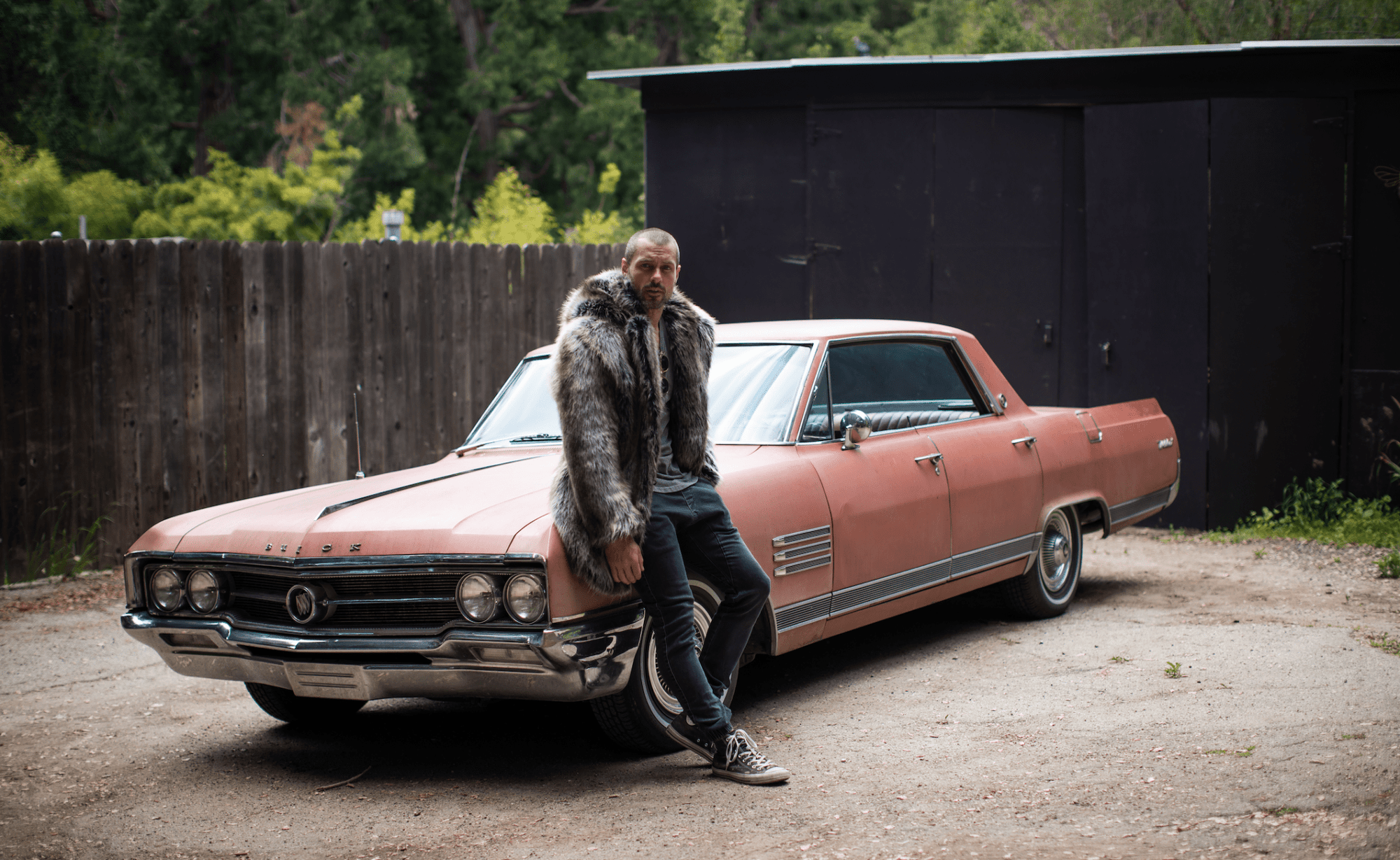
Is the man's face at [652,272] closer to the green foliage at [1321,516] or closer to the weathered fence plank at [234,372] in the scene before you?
the weathered fence plank at [234,372]

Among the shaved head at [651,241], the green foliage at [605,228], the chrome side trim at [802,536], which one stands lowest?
the chrome side trim at [802,536]

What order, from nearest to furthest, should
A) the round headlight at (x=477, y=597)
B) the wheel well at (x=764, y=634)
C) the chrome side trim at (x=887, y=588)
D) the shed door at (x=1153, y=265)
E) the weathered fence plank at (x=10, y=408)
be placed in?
the round headlight at (x=477, y=597), the wheel well at (x=764, y=634), the chrome side trim at (x=887, y=588), the weathered fence plank at (x=10, y=408), the shed door at (x=1153, y=265)

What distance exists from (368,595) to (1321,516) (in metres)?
7.82

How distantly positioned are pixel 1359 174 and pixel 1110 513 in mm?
4141

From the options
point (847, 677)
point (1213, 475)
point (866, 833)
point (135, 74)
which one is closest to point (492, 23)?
point (135, 74)

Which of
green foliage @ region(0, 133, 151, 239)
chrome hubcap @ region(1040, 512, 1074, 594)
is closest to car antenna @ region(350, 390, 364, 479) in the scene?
chrome hubcap @ region(1040, 512, 1074, 594)

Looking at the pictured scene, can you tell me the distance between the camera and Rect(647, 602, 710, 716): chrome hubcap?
454 cm

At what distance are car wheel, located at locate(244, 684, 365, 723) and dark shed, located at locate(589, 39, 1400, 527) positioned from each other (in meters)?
6.50

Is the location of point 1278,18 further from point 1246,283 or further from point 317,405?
point 317,405

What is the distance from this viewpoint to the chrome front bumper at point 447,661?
4148 mm

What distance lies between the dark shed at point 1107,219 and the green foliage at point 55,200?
15.0 m

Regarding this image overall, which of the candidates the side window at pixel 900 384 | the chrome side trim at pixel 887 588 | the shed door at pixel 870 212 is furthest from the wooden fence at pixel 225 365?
the chrome side trim at pixel 887 588

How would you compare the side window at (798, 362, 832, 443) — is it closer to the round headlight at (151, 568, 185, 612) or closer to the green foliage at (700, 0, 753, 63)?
the round headlight at (151, 568, 185, 612)

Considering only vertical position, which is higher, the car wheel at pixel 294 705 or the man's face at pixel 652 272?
the man's face at pixel 652 272
